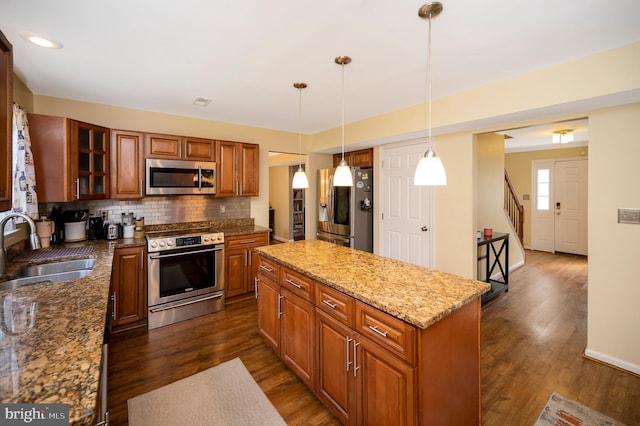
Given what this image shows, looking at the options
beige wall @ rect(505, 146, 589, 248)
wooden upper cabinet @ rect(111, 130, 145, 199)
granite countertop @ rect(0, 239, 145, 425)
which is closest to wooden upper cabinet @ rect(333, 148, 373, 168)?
wooden upper cabinet @ rect(111, 130, 145, 199)

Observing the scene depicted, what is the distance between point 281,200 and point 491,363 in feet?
20.6

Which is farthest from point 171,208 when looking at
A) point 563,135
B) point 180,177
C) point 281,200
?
point 563,135

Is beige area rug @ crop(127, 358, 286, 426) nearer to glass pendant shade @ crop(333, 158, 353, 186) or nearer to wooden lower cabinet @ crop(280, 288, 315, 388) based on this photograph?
wooden lower cabinet @ crop(280, 288, 315, 388)

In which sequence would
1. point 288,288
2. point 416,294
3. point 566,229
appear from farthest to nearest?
point 566,229 → point 288,288 → point 416,294

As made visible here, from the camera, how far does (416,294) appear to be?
60.6 inches

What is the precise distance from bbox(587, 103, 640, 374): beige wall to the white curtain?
4.83 metres

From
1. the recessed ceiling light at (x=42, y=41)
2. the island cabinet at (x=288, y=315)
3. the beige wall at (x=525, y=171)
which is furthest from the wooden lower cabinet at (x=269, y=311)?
the beige wall at (x=525, y=171)

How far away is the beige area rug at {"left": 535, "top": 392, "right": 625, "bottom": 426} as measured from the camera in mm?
1823

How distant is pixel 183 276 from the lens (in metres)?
3.29

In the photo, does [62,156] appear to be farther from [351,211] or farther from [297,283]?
[351,211]

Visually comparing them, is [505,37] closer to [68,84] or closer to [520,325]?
[520,325]

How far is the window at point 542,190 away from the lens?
255 inches

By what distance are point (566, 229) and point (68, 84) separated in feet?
28.3

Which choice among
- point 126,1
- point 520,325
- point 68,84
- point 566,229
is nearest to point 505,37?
point 126,1
